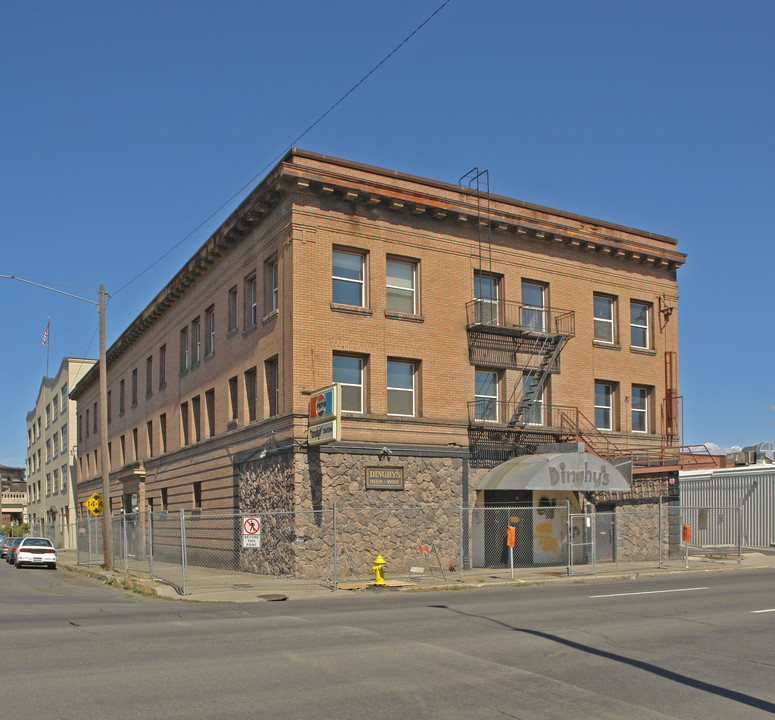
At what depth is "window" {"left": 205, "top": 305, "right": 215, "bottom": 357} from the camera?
32.1 metres

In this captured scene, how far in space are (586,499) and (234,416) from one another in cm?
1301

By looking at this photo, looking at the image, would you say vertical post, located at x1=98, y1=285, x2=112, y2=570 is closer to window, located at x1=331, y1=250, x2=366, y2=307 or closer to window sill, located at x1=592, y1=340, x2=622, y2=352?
window, located at x1=331, y1=250, x2=366, y2=307

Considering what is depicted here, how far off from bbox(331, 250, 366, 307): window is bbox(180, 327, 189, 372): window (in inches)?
468

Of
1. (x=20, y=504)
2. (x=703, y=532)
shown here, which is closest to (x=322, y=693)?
(x=703, y=532)

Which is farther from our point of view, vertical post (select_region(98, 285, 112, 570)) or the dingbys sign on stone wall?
vertical post (select_region(98, 285, 112, 570))

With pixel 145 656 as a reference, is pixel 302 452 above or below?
above

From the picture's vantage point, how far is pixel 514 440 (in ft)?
91.4

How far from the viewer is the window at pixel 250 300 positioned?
28192 millimetres

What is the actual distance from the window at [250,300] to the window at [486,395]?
793cm

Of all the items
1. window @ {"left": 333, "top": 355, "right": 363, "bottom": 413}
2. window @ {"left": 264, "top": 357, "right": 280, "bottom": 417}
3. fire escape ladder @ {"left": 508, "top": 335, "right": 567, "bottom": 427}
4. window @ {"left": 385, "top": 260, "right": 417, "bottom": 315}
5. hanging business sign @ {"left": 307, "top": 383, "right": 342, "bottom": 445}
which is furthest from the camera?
fire escape ladder @ {"left": 508, "top": 335, "right": 567, "bottom": 427}

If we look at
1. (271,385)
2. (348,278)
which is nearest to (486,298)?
(348,278)

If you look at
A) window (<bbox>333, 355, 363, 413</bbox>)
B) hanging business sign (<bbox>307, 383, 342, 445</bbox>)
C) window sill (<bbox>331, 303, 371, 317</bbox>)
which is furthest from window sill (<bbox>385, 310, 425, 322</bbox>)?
hanging business sign (<bbox>307, 383, 342, 445</bbox>)

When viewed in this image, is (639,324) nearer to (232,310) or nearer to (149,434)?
(232,310)

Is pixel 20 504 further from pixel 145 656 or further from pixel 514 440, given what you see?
pixel 145 656
